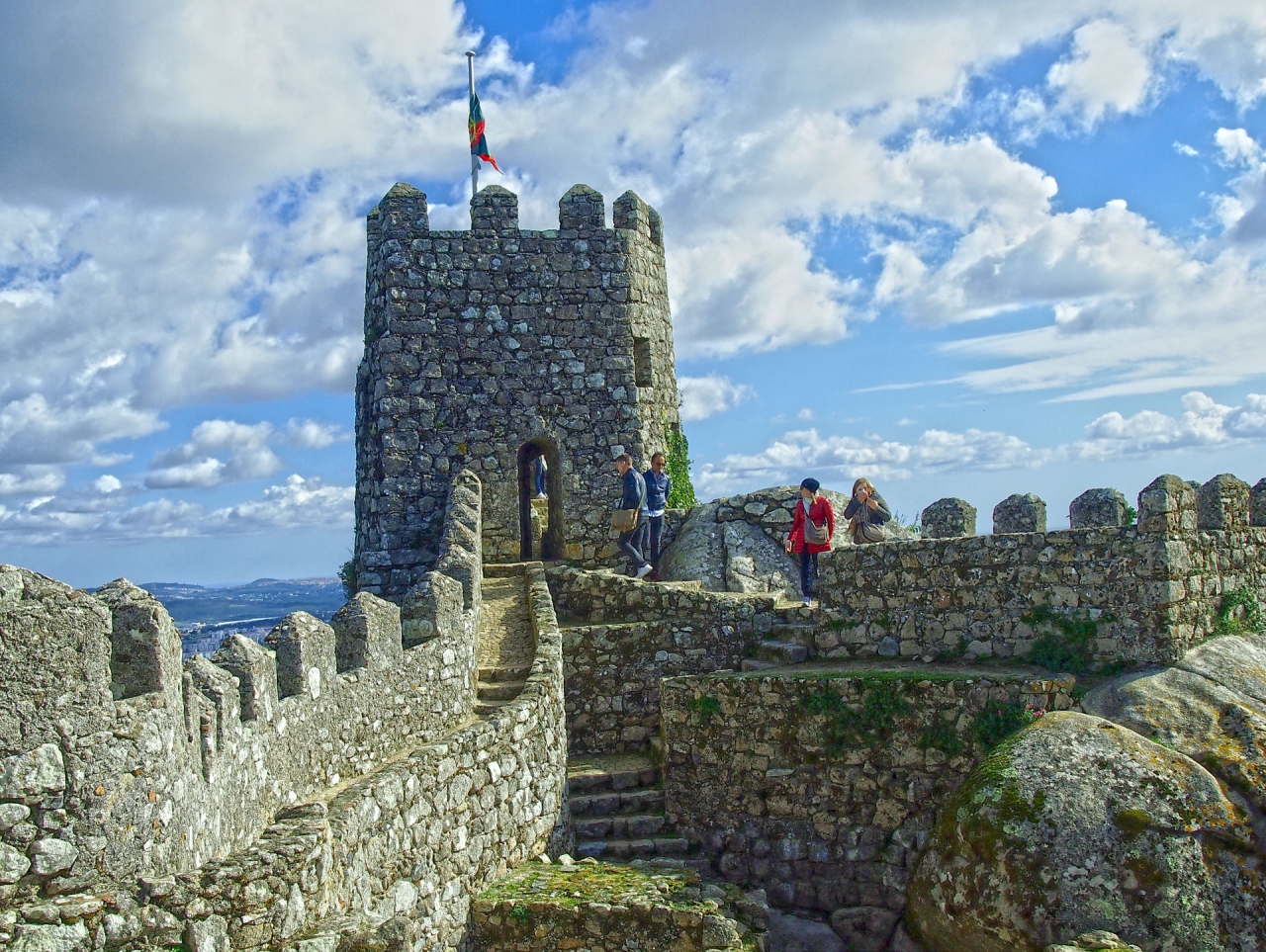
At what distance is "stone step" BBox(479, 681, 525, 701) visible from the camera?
37.1 feet

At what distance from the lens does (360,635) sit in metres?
8.83

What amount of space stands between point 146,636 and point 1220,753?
8068 millimetres

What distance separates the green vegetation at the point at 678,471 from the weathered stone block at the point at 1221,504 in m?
9.35

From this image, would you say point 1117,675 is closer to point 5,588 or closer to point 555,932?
point 555,932

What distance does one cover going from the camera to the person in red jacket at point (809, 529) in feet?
49.6

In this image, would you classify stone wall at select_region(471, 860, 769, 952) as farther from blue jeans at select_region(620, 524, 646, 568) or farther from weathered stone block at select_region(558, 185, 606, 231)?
weathered stone block at select_region(558, 185, 606, 231)

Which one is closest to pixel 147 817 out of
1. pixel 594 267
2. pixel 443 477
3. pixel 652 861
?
pixel 652 861

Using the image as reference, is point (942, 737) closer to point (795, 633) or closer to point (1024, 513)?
point (795, 633)

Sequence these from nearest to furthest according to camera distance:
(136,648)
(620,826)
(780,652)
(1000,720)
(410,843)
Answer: (136,648) < (410,843) < (1000,720) < (620,826) < (780,652)

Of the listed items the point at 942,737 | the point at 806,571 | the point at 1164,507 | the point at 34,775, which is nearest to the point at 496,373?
the point at 806,571

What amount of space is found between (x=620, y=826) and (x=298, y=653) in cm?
491

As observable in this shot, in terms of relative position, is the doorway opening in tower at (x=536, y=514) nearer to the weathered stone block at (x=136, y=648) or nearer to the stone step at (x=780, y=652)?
the stone step at (x=780, y=652)

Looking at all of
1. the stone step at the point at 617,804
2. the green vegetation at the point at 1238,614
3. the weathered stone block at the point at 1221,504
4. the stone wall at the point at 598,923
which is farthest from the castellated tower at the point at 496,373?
the stone wall at the point at 598,923

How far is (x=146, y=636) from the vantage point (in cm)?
546
